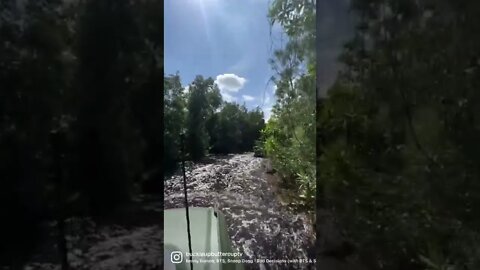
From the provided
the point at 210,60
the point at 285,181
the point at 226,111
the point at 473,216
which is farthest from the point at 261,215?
the point at 473,216

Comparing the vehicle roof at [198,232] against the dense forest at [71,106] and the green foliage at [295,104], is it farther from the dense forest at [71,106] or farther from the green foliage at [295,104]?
the green foliage at [295,104]

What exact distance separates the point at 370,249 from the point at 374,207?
28 centimetres

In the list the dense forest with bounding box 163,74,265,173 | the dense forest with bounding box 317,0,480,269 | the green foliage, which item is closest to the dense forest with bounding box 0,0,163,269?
the dense forest with bounding box 163,74,265,173

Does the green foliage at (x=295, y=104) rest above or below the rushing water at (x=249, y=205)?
above

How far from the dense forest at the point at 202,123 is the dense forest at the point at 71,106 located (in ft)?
0.29

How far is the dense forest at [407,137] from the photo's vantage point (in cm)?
344

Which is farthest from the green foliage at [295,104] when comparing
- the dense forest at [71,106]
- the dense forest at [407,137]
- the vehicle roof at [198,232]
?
the dense forest at [71,106]

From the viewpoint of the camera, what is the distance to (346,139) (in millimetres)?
3598

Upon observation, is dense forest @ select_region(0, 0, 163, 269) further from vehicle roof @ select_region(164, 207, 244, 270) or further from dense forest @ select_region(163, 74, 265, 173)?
vehicle roof @ select_region(164, 207, 244, 270)

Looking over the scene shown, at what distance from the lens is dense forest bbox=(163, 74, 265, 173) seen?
3600 millimetres

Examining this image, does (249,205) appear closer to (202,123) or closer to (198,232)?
(198,232)

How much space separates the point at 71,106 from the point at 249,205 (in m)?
1.39

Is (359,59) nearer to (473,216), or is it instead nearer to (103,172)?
(473,216)

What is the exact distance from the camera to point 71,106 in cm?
364
